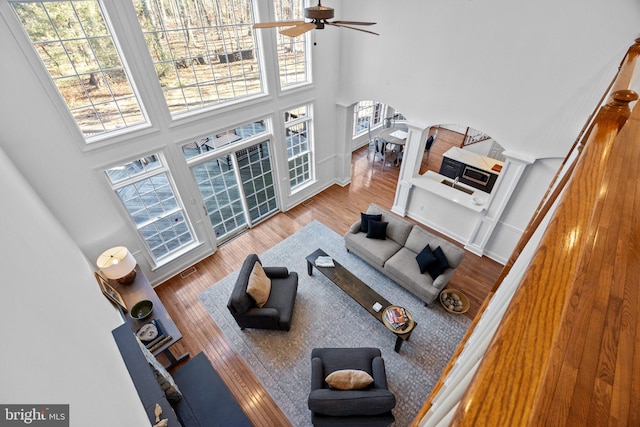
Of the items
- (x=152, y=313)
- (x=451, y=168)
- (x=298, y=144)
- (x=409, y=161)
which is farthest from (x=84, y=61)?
(x=451, y=168)

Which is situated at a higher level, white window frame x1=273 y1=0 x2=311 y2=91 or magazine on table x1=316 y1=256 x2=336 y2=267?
white window frame x1=273 y1=0 x2=311 y2=91

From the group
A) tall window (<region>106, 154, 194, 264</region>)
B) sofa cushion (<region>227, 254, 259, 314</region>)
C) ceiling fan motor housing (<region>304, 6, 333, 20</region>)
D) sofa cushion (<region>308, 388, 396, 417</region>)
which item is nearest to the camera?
ceiling fan motor housing (<region>304, 6, 333, 20</region>)

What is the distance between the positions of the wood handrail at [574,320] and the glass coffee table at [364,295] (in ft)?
9.96

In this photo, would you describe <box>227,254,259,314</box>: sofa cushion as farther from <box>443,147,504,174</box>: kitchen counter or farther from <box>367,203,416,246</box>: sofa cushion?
<box>443,147,504,174</box>: kitchen counter

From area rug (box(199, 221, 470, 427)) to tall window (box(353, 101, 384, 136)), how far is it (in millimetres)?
5178

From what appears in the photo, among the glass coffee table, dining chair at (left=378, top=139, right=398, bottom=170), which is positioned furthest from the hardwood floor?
the glass coffee table

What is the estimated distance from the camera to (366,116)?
8891 millimetres

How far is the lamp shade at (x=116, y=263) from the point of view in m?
3.58

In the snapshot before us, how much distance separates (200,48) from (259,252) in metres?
3.53

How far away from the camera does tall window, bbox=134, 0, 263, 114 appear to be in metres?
3.60

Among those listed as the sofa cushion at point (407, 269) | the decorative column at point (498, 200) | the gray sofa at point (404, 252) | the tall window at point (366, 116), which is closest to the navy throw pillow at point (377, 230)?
the gray sofa at point (404, 252)

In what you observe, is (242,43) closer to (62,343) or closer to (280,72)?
(280,72)

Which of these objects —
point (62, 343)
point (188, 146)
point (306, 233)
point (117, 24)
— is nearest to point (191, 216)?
point (188, 146)

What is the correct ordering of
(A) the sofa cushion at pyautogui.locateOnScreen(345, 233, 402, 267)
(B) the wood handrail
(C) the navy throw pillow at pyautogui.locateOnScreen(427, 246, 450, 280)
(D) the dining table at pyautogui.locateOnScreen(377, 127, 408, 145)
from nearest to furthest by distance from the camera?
(B) the wood handrail
(C) the navy throw pillow at pyautogui.locateOnScreen(427, 246, 450, 280)
(A) the sofa cushion at pyautogui.locateOnScreen(345, 233, 402, 267)
(D) the dining table at pyautogui.locateOnScreen(377, 127, 408, 145)
